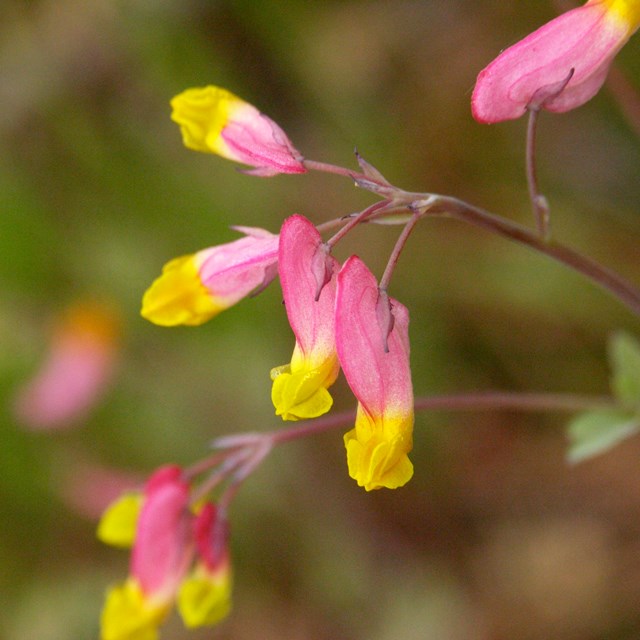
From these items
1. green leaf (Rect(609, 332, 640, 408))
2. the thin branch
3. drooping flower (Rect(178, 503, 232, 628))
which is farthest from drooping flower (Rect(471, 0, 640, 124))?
drooping flower (Rect(178, 503, 232, 628))

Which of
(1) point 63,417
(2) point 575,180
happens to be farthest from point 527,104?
(1) point 63,417

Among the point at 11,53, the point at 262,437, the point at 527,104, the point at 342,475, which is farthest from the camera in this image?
the point at 11,53

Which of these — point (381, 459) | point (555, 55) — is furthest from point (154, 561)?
point (555, 55)

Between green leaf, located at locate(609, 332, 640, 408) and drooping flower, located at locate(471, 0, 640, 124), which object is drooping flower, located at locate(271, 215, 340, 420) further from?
green leaf, located at locate(609, 332, 640, 408)

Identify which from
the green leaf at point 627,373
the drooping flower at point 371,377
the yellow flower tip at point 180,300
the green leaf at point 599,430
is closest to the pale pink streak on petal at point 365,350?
the drooping flower at point 371,377

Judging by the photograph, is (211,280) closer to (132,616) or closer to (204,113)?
(204,113)

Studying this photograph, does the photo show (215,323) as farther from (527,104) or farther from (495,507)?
(527,104)

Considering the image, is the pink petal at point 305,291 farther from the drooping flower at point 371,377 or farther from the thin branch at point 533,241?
the thin branch at point 533,241
